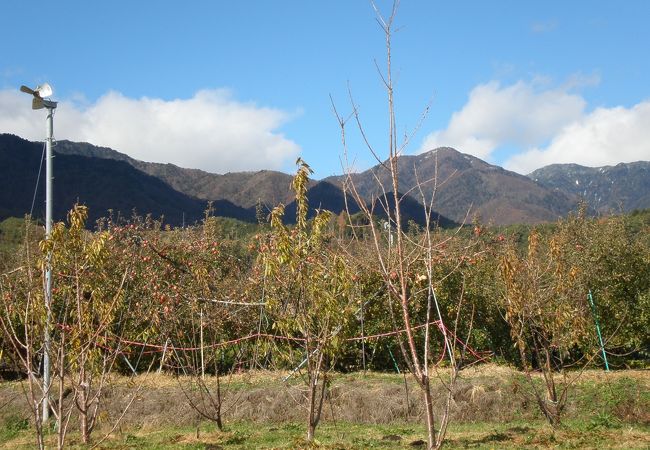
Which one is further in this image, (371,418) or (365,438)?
(371,418)

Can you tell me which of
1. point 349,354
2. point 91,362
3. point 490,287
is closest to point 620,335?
point 490,287

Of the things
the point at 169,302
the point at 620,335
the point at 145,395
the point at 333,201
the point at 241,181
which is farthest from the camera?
the point at 241,181

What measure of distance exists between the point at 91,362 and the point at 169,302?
6.76m

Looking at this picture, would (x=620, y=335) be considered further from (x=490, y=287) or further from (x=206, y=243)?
(x=206, y=243)

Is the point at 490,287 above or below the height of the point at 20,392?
above

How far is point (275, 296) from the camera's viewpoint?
9.03m

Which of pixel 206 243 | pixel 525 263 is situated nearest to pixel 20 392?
pixel 206 243

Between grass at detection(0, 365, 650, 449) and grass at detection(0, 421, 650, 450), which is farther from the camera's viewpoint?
grass at detection(0, 365, 650, 449)

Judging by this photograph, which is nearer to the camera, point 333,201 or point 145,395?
point 145,395

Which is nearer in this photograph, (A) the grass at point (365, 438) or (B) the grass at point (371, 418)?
(A) the grass at point (365, 438)

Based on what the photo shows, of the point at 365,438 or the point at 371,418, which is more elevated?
the point at 365,438

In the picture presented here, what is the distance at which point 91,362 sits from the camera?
8.55 metres

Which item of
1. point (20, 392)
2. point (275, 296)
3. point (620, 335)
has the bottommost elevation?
point (20, 392)

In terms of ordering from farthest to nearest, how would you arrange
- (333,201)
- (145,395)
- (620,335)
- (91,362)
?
1. (333,201)
2. (620,335)
3. (145,395)
4. (91,362)
